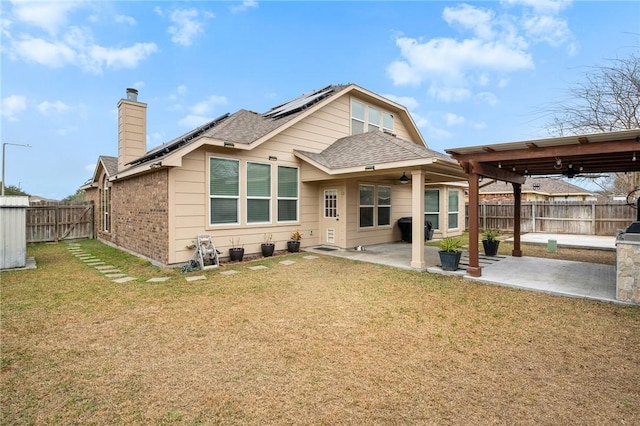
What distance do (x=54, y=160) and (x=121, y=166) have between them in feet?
47.5

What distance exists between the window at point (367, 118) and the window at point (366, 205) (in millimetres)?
2443

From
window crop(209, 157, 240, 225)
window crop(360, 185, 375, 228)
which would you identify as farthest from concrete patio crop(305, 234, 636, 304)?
window crop(209, 157, 240, 225)

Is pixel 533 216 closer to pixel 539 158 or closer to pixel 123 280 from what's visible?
pixel 539 158

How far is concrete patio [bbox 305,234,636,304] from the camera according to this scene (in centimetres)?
574

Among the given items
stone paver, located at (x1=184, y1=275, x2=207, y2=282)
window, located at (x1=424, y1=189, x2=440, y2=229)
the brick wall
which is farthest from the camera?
window, located at (x1=424, y1=189, x2=440, y2=229)

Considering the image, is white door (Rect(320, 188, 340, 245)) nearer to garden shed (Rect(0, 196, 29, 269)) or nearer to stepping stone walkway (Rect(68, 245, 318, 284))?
stepping stone walkway (Rect(68, 245, 318, 284))

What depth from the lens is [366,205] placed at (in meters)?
11.3

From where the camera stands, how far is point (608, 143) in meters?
5.33

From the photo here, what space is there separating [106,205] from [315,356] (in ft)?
44.2

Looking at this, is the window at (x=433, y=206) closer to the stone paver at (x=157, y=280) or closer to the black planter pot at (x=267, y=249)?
the black planter pot at (x=267, y=249)

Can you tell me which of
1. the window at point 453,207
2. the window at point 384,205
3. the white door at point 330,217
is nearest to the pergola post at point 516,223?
the window at point 384,205

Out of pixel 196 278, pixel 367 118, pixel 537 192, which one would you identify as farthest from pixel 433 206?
pixel 537 192

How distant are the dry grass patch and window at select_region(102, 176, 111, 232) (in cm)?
772

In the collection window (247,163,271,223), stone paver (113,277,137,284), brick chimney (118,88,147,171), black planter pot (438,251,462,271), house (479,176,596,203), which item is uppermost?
brick chimney (118,88,147,171)
